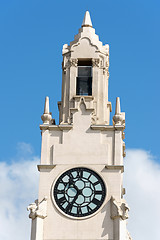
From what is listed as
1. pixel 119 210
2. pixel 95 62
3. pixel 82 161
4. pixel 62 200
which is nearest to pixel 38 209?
pixel 62 200

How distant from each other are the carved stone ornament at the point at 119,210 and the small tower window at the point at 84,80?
5.25 meters

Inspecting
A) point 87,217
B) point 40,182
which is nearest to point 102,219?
point 87,217

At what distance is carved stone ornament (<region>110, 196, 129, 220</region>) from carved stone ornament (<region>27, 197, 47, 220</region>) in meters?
2.63

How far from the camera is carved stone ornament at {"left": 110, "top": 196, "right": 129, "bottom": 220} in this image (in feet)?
116

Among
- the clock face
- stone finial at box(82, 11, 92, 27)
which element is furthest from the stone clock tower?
stone finial at box(82, 11, 92, 27)

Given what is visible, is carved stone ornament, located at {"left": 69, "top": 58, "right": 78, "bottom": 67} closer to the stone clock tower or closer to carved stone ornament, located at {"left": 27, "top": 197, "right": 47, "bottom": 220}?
the stone clock tower

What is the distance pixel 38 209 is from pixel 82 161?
2688 mm

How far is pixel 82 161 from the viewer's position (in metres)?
36.8

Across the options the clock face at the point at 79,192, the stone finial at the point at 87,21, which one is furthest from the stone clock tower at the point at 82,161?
the stone finial at the point at 87,21

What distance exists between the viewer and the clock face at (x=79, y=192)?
35938 mm

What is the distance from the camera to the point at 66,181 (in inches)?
1436

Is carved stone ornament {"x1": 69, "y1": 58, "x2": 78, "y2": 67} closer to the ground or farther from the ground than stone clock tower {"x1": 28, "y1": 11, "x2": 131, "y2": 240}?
farther from the ground

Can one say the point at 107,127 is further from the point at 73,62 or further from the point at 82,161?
the point at 73,62

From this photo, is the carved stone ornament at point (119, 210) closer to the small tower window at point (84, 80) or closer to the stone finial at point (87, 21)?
the small tower window at point (84, 80)
